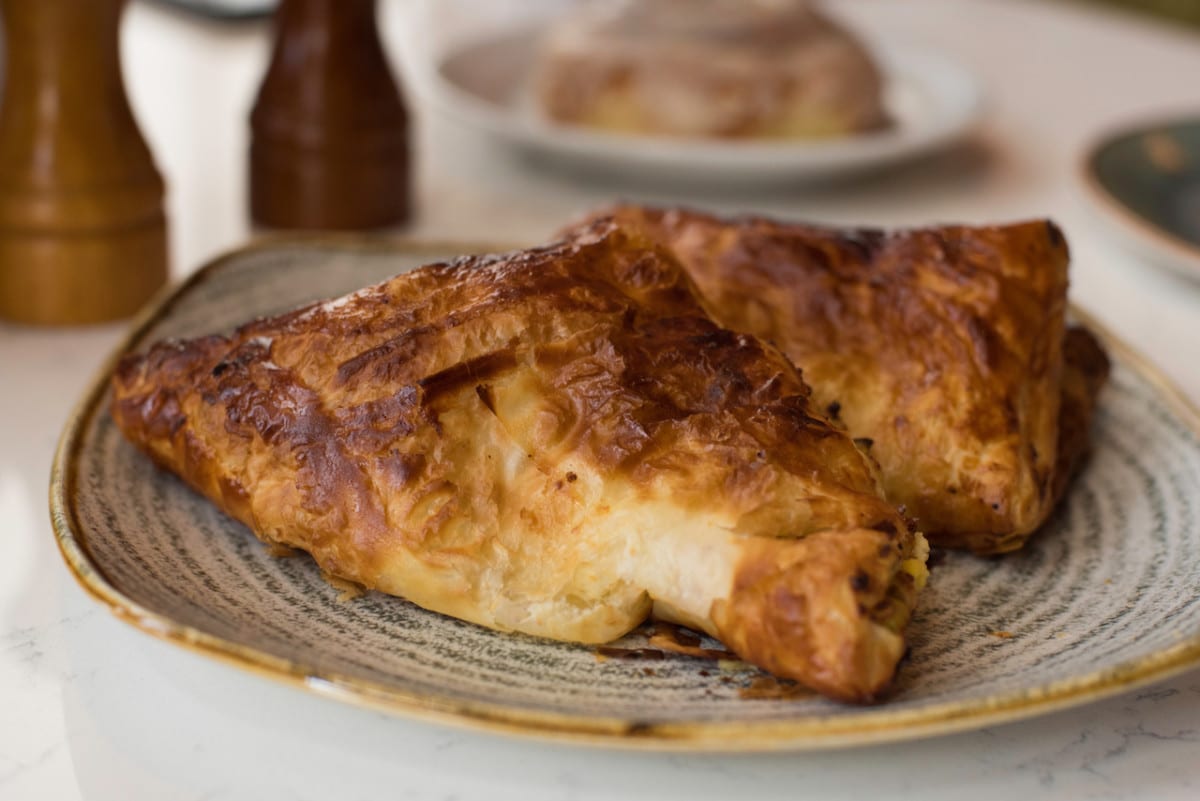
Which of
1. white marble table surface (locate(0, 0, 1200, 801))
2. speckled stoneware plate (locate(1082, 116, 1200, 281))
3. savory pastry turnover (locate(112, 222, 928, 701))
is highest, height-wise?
savory pastry turnover (locate(112, 222, 928, 701))

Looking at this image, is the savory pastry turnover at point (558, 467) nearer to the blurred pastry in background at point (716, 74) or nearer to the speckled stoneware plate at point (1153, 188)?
the speckled stoneware plate at point (1153, 188)

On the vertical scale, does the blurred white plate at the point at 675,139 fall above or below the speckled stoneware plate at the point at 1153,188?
below

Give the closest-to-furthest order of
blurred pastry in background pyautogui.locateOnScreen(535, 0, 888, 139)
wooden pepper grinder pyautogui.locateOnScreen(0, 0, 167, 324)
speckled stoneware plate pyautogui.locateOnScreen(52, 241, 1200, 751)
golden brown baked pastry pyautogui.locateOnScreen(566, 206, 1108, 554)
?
speckled stoneware plate pyautogui.locateOnScreen(52, 241, 1200, 751)
golden brown baked pastry pyautogui.locateOnScreen(566, 206, 1108, 554)
wooden pepper grinder pyautogui.locateOnScreen(0, 0, 167, 324)
blurred pastry in background pyautogui.locateOnScreen(535, 0, 888, 139)

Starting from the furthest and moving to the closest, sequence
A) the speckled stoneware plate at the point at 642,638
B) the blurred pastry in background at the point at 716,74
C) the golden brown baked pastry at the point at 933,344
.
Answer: the blurred pastry in background at the point at 716,74 < the golden brown baked pastry at the point at 933,344 < the speckled stoneware plate at the point at 642,638

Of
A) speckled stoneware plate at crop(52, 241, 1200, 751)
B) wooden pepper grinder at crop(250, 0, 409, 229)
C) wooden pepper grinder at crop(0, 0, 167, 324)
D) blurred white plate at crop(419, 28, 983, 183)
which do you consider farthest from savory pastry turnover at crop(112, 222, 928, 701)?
blurred white plate at crop(419, 28, 983, 183)

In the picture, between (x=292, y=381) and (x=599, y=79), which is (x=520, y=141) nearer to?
(x=599, y=79)

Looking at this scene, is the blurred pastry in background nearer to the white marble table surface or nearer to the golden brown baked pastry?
the white marble table surface

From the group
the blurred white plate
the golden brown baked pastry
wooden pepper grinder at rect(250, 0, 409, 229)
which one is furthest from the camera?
the blurred white plate

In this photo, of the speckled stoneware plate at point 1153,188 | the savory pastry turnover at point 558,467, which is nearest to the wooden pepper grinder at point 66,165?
the savory pastry turnover at point 558,467
